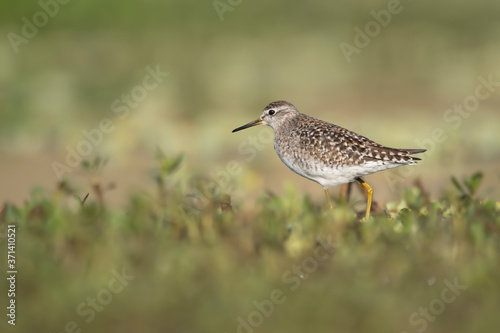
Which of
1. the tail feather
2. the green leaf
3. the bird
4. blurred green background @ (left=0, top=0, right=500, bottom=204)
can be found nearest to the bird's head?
the bird

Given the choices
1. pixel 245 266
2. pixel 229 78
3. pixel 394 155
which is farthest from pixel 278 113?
pixel 229 78

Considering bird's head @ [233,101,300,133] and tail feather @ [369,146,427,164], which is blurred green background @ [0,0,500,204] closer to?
A: bird's head @ [233,101,300,133]

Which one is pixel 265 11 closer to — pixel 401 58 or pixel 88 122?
pixel 401 58

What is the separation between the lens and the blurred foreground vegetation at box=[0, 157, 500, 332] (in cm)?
464

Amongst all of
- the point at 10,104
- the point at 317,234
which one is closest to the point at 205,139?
the point at 10,104

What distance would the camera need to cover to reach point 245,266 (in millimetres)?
5289

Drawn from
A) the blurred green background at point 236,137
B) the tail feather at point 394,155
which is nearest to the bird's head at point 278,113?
the blurred green background at point 236,137

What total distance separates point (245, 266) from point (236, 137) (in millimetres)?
6245

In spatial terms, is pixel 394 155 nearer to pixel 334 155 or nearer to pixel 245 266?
pixel 334 155

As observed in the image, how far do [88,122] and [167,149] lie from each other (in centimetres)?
164

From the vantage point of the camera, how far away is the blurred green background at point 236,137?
16.0 feet

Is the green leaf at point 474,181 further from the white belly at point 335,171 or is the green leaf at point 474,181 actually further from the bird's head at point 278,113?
the bird's head at point 278,113

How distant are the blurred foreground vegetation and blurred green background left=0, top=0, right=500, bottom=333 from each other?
0.01 metres

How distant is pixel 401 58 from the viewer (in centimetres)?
1455
